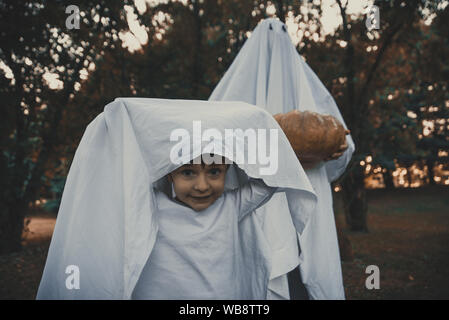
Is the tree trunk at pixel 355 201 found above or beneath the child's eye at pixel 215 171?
beneath

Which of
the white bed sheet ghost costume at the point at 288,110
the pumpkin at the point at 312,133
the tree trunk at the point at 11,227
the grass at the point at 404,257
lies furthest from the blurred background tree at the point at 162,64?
the pumpkin at the point at 312,133

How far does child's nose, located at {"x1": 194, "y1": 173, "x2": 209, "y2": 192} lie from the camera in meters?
1.53

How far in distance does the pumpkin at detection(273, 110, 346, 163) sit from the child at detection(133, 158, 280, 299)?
0.46 meters

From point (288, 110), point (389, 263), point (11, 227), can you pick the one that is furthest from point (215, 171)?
point (11, 227)

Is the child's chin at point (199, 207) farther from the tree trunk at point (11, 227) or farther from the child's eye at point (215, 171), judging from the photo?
the tree trunk at point (11, 227)

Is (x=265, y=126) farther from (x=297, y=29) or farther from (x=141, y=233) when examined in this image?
(x=297, y=29)

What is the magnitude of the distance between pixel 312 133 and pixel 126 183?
42.9 inches

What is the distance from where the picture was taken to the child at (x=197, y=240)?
4.91 feet

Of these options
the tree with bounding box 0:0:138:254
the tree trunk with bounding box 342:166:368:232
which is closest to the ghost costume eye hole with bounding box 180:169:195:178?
the tree with bounding box 0:0:138:254

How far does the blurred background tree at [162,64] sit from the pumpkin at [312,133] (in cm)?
370

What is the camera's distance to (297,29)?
629 cm

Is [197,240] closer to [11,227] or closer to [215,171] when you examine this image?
[215,171]

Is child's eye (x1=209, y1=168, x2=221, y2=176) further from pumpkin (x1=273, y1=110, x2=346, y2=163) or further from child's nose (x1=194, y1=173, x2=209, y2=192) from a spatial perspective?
pumpkin (x1=273, y1=110, x2=346, y2=163)

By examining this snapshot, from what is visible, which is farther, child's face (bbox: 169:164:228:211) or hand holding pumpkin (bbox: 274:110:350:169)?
hand holding pumpkin (bbox: 274:110:350:169)
